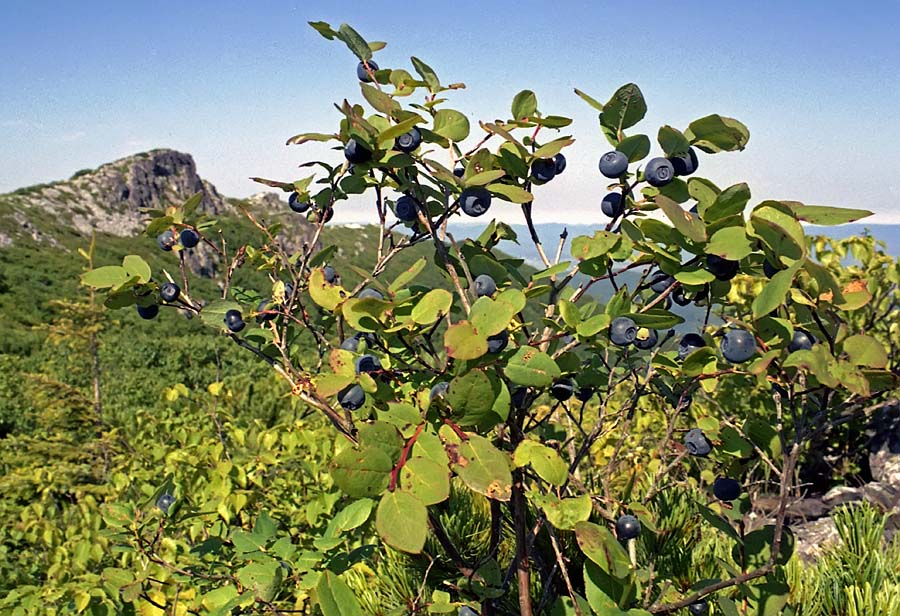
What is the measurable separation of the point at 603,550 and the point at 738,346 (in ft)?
1.13

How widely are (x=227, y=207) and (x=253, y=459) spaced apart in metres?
62.9

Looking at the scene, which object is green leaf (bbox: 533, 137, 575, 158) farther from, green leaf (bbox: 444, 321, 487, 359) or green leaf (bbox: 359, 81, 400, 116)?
green leaf (bbox: 444, 321, 487, 359)

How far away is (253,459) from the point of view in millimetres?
2678

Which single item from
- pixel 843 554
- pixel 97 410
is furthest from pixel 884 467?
pixel 97 410

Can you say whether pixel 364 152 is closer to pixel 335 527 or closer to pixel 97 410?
pixel 335 527

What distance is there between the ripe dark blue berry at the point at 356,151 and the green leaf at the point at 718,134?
513 millimetres

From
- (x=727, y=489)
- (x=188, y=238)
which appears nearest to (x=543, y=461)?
(x=727, y=489)

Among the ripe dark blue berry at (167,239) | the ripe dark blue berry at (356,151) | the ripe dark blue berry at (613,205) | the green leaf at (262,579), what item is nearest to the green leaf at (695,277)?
the ripe dark blue berry at (613,205)

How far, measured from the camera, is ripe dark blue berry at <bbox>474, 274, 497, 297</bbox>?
110cm

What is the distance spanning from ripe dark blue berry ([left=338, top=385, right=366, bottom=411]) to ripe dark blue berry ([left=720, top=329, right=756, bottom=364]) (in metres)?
0.54

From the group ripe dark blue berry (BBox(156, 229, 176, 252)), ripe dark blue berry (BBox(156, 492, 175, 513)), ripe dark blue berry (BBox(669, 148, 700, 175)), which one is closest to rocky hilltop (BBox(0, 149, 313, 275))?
ripe dark blue berry (BBox(156, 492, 175, 513))

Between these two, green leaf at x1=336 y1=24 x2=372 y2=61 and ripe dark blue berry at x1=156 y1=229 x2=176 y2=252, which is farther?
ripe dark blue berry at x1=156 y1=229 x2=176 y2=252

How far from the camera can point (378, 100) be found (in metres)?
1.00

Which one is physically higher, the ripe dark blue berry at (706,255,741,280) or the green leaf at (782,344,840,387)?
the ripe dark blue berry at (706,255,741,280)
